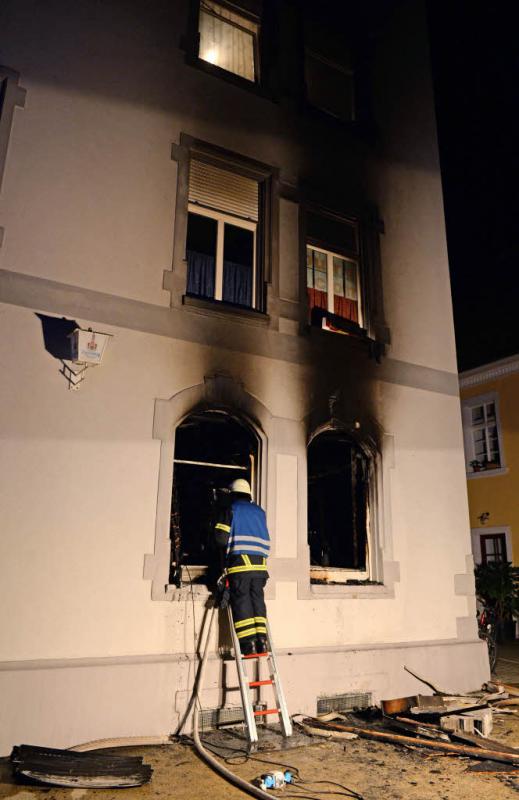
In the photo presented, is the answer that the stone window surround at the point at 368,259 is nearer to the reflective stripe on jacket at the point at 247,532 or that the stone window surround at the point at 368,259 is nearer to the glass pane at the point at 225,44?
the glass pane at the point at 225,44

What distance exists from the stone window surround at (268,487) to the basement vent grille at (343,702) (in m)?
1.04

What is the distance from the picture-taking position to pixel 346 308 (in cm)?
863

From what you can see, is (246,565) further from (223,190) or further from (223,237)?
(223,190)

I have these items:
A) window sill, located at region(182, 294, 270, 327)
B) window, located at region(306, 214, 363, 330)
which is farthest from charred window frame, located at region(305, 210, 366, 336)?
window sill, located at region(182, 294, 270, 327)

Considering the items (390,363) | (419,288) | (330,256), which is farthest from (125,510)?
(419,288)

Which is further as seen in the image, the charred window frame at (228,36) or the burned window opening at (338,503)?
the charred window frame at (228,36)

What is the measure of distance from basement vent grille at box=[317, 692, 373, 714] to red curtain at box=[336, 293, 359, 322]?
4831 mm

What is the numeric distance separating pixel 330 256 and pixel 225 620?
206 inches

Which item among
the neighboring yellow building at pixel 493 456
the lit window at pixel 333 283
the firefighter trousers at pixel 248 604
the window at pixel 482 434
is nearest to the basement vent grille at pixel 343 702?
the firefighter trousers at pixel 248 604

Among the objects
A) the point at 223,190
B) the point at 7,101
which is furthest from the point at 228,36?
the point at 7,101

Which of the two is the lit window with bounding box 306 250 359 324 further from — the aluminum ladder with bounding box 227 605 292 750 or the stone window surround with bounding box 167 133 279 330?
the aluminum ladder with bounding box 227 605 292 750

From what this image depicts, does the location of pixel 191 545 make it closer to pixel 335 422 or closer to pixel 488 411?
pixel 335 422

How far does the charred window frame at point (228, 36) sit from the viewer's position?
7.94 metres

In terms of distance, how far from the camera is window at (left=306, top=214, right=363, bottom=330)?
27.8 feet
